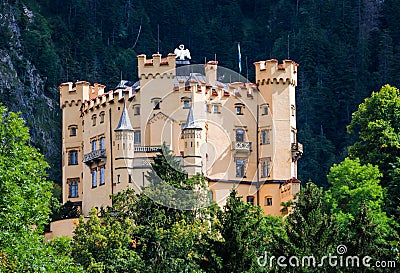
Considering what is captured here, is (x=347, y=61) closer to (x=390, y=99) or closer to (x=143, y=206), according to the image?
(x=390, y=99)

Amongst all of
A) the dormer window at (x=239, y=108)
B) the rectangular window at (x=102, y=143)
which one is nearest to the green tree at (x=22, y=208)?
the rectangular window at (x=102, y=143)

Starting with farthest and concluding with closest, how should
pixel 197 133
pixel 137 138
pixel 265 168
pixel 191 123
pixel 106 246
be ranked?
pixel 265 168, pixel 137 138, pixel 191 123, pixel 197 133, pixel 106 246

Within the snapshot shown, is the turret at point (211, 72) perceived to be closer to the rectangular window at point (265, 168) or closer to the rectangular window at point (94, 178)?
the rectangular window at point (265, 168)

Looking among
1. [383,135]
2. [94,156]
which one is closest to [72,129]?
[94,156]

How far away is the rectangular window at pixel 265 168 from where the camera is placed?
105938 millimetres

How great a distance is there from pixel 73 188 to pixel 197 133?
11537 mm

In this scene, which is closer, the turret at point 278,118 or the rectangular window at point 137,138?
the rectangular window at point 137,138

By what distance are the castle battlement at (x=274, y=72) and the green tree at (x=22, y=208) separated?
111ft

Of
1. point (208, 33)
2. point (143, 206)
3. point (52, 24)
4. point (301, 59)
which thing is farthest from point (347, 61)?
point (143, 206)

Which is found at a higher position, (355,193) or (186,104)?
(186,104)

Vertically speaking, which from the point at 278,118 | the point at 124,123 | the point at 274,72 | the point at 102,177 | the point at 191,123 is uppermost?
the point at 274,72

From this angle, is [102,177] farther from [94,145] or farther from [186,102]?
[186,102]

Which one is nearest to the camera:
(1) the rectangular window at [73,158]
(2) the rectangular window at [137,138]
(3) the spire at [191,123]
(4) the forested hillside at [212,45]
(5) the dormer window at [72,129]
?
(3) the spire at [191,123]

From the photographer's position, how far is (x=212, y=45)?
158500 mm
